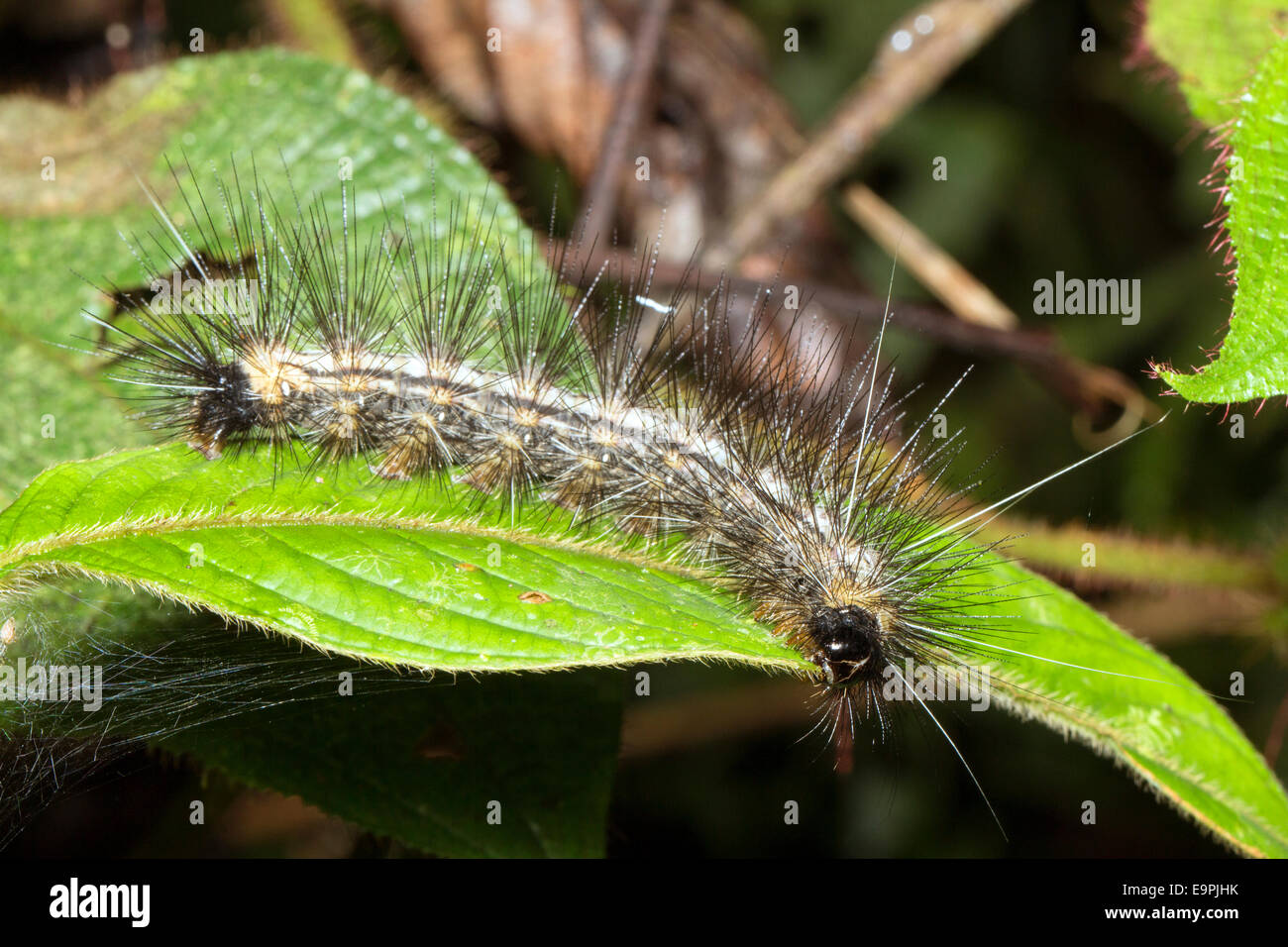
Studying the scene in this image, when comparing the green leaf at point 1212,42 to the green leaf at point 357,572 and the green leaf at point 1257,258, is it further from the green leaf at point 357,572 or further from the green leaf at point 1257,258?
the green leaf at point 357,572

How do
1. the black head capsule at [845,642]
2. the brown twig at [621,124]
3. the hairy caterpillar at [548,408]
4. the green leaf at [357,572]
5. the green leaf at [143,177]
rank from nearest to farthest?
the green leaf at [357,572]
the black head capsule at [845,642]
the hairy caterpillar at [548,408]
the green leaf at [143,177]
the brown twig at [621,124]

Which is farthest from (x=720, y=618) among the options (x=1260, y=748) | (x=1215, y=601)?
(x=1260, y=748)

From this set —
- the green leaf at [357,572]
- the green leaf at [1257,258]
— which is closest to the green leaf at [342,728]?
the green leaf at [357,572]

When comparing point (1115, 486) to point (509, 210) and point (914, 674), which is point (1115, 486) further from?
point (509, 210)

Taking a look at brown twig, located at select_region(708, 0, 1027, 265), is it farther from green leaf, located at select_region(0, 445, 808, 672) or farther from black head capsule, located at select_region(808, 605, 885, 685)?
green leaf, located at select_region(0, 445, 808, 672)

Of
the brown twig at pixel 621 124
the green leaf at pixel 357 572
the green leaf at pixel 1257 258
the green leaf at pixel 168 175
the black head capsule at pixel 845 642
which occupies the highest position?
the brown twig at pixel 621 124
